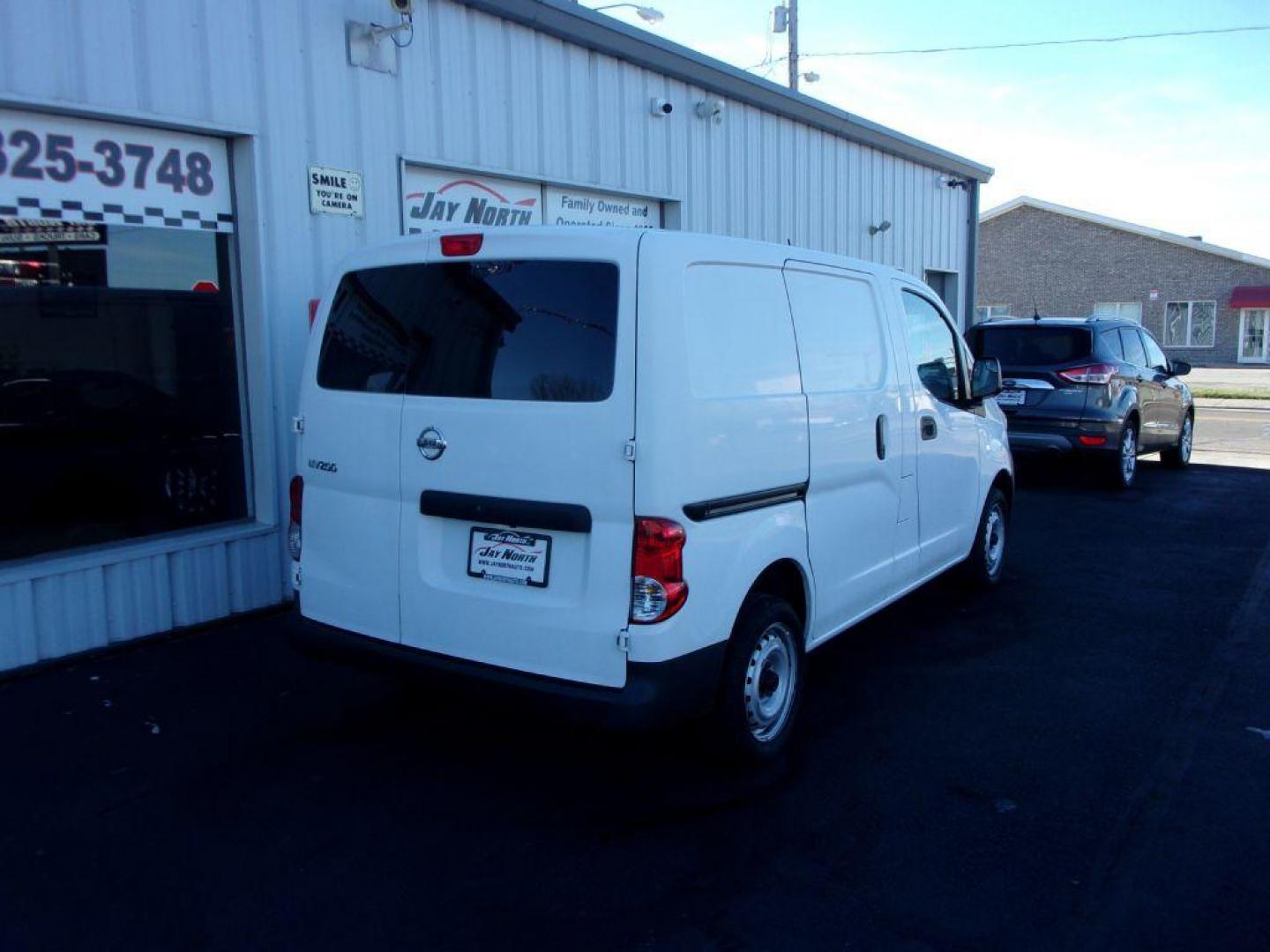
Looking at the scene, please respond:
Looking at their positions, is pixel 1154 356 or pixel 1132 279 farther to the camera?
pixel 1132 279

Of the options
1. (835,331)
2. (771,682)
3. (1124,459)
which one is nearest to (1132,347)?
(1124,459)

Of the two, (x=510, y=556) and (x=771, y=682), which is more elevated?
(x=510, y=556)

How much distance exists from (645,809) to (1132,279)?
44056mm

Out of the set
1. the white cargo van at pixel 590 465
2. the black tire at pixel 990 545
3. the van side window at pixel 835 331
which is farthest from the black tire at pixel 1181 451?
the white cargo van at pixel 590 465

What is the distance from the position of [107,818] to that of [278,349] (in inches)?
127

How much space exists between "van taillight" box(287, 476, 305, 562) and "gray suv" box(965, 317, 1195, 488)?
26.7 feet

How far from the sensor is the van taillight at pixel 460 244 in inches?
152

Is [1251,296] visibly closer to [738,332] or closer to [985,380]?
[985,380]

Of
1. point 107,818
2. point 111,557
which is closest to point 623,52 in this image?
point 111,557

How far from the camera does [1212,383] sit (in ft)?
101

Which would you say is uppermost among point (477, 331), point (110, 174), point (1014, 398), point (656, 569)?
point (110, 174)

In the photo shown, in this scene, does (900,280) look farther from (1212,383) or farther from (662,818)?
(1212,383)

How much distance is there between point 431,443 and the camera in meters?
3.82

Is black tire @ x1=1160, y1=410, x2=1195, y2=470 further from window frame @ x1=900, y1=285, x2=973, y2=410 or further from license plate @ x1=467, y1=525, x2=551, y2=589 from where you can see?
license plate @ x1=467, y1=525, x2=551, y2=589
